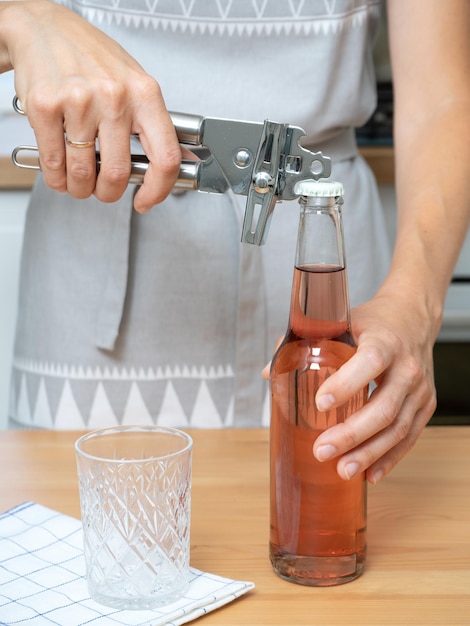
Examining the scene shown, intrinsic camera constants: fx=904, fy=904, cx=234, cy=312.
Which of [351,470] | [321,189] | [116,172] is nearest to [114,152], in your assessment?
[116,172]

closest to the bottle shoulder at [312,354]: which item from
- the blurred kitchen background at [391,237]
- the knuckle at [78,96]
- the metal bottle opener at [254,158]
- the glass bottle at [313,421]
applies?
the glass bottle at [313,421]

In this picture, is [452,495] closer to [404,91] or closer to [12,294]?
[404,91]

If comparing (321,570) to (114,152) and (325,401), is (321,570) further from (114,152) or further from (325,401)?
(114,152)

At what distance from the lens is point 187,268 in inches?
40.5

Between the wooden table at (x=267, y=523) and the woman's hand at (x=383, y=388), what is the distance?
63mm

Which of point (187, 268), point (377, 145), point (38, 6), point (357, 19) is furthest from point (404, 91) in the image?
point (377, 145)

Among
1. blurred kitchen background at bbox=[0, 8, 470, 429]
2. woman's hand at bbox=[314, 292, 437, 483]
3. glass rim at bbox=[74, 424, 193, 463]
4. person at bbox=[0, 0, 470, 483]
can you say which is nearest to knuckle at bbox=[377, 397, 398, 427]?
woman's hand at bbox=[314, 292, 437, 483]

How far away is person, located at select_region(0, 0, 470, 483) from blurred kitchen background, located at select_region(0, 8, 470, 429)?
21.8 inches

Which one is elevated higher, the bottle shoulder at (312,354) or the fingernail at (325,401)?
the bottle shoulder at (312,354)

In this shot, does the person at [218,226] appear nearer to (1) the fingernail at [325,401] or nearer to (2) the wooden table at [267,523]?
(2) the wooden table at [267,523]

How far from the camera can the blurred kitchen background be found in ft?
5.42

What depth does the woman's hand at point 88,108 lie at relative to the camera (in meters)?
0.65

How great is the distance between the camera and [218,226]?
1.02 m

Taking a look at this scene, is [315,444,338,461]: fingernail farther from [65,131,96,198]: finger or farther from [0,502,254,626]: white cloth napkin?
[65,131,96,198]: finger
